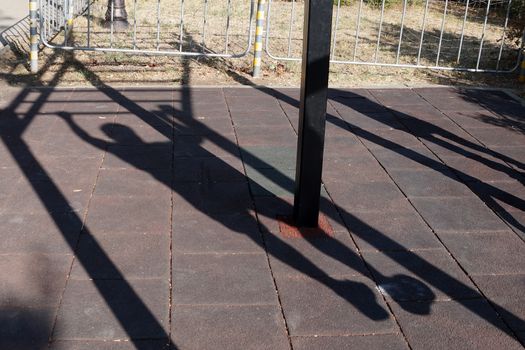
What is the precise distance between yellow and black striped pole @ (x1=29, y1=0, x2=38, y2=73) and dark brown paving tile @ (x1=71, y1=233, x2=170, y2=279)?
4553 millimetres

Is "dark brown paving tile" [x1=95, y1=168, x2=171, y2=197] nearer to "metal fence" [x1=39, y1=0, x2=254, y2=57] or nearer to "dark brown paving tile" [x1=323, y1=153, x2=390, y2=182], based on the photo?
"dark brown paving tile" [x1=323, y1=153, x2=390, y2=182]

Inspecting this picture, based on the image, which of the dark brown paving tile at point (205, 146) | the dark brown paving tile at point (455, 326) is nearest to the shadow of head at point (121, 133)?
the dark brown paving tile at point (205, 146)

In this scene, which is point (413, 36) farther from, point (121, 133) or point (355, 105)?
point (121, 133)

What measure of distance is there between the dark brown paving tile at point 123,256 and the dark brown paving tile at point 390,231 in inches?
49.9

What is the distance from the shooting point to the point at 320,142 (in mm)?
4789

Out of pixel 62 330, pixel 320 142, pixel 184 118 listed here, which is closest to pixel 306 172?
pixel 320 142

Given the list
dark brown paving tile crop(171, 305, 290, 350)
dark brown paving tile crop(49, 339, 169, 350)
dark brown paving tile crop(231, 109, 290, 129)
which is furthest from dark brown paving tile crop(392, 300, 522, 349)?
dark brown paving tile crop(231, 109, 290, 129)

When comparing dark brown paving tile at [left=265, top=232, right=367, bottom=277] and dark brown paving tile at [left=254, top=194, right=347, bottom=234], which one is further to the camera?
dark brown paving tile at [left=254, top=194, right=347, bottom=234]

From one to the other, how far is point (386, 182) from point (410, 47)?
6.24 metres

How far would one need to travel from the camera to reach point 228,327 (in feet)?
12.5

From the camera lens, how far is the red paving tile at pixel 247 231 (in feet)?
12.6

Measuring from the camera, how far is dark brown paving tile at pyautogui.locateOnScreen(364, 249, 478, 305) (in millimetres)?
4223

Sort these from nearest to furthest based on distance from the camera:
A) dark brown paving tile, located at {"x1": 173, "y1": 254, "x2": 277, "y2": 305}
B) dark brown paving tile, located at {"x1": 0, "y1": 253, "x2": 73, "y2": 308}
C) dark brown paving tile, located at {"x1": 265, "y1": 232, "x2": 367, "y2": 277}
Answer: dark brown paving tile, located at {"x1": 0, "y1": 253, "x2": 73, "y2": 308}
dark brown paving tile, located at {"x1": 173, "y1": 254, "x2": 277, "y2": 305}
dark brown paving tile, located at {"x1": 265, "y1": 232, "x2": 367, "y2": 277}

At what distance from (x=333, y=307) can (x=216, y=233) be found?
1.13 m
